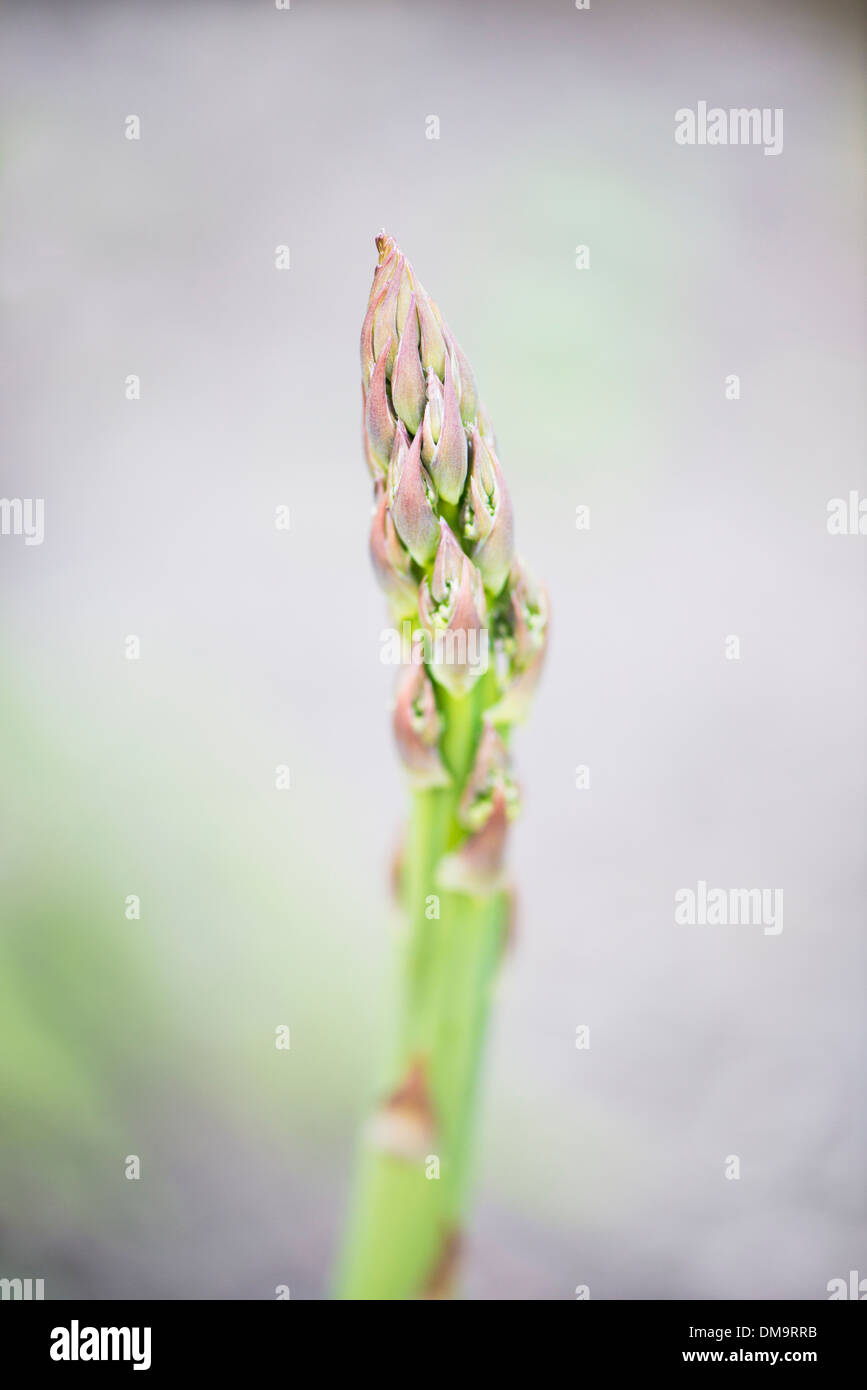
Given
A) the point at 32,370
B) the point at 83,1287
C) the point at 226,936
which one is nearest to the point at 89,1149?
the point at 83,1287

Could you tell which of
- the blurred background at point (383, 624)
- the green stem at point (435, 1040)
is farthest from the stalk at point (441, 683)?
the blurred background at point (383, 624)

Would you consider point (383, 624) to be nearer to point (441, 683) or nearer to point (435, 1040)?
point (441, 683)

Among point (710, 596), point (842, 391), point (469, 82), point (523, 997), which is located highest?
point (469, 82)

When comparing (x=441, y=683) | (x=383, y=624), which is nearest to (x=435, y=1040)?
(x=441, y=683)

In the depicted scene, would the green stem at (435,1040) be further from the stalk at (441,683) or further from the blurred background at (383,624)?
the blurred background at (383,624)

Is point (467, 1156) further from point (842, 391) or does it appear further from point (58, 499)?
point (842, 391)

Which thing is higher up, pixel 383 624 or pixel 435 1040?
pixel 383 624
